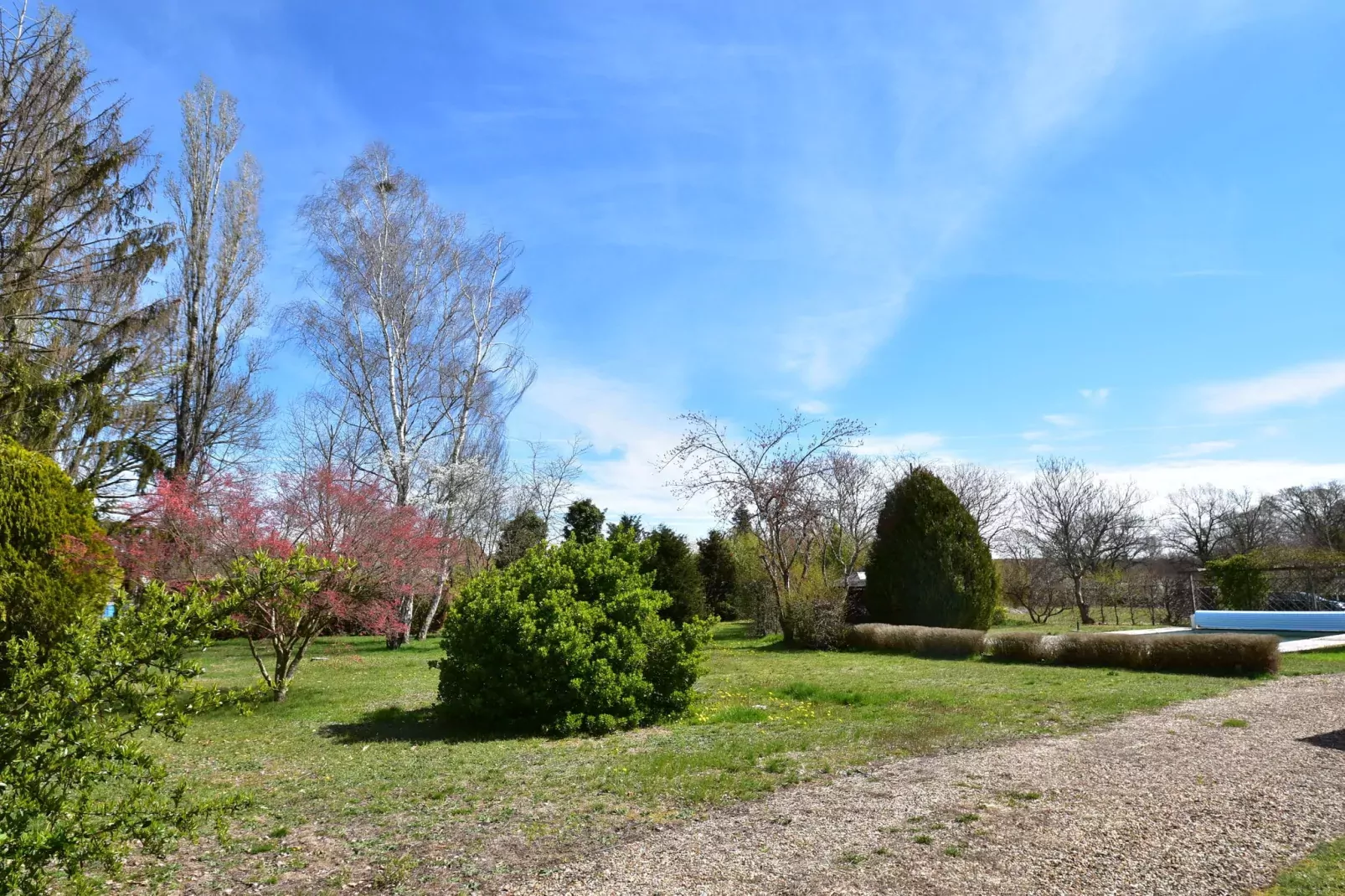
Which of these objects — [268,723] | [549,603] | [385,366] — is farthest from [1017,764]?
[385,366]

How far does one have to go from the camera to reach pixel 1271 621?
1803 cm

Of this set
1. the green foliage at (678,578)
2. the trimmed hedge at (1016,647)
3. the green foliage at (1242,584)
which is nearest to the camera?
the trimmed hedge at (1016,647)

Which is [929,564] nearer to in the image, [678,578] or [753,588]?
[753,588]

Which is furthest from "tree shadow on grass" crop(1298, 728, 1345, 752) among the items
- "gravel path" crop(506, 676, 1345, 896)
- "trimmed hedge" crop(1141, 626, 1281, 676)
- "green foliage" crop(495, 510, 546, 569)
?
"green foliage" crop(495, 510, 546, 569)

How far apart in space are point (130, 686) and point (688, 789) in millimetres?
3833

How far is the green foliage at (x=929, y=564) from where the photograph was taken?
18.1m

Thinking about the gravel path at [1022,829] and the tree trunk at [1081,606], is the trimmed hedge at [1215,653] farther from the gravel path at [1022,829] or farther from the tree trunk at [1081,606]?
the tree trunk at [1081,606]

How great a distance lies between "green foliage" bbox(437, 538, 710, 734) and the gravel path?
3.10 metres

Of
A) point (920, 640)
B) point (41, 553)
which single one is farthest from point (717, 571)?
point (41, 553)

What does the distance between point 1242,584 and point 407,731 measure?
22.6 metres

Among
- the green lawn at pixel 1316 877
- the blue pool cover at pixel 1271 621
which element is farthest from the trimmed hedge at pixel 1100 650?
the green lawn at pixel 1316 877

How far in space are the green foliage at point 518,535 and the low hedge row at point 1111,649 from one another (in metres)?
18.2

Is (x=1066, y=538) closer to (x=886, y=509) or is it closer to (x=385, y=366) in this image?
(x=886, y=509)

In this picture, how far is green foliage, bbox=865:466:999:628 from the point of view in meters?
18.1
